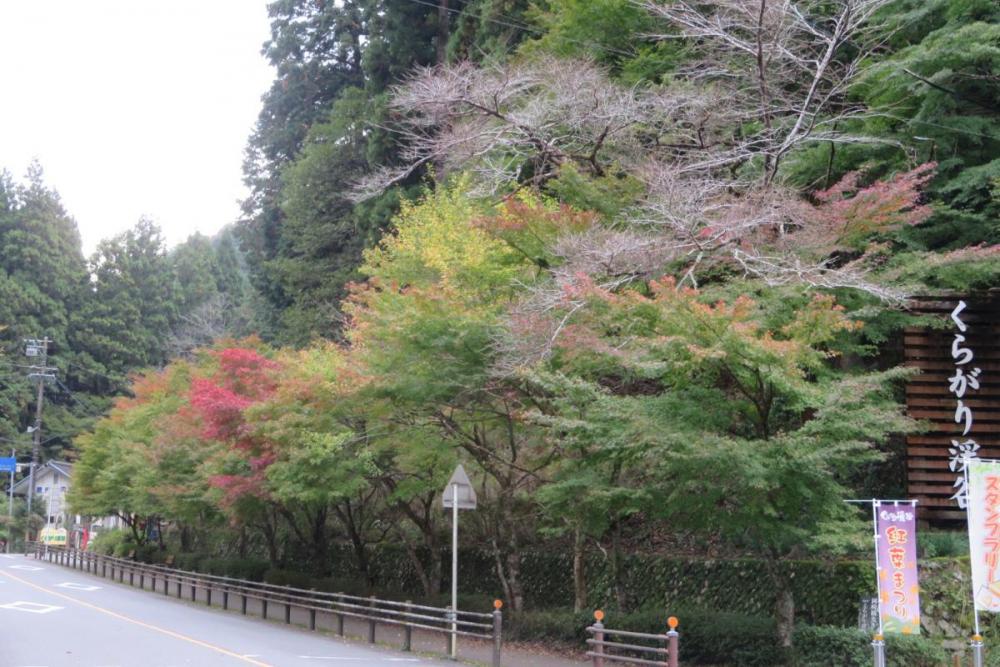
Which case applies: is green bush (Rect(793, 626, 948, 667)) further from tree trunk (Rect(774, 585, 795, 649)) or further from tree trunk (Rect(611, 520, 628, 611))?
tree trunk (Rect(611, 520, 628, 611))

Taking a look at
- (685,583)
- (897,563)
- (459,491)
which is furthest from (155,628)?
(897,563)

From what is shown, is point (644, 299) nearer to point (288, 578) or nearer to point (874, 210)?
point (874, 210)

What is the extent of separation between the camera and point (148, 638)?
698 inches

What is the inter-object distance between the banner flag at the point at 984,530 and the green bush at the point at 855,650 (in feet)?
4.88

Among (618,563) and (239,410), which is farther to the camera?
(239,410)

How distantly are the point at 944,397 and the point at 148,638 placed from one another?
1534cm

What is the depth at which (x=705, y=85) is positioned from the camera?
64.7ft

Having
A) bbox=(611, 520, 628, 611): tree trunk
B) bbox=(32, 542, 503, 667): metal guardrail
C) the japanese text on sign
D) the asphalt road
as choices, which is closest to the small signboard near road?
bbox=(32, 542, 503, 667): metal guardrail

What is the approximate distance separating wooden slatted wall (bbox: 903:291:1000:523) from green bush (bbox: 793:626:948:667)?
3.33 meters

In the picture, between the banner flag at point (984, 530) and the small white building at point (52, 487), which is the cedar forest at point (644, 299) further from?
the small white building at point (52, 487)

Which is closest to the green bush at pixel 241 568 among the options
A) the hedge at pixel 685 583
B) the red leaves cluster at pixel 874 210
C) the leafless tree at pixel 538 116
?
the hedge at pixel 685 583

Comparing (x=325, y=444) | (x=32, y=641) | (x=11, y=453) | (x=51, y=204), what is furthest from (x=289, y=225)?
(x=51, y=204)

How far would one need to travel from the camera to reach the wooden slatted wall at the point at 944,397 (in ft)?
53.4

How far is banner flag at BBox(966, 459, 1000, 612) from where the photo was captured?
1212cm
